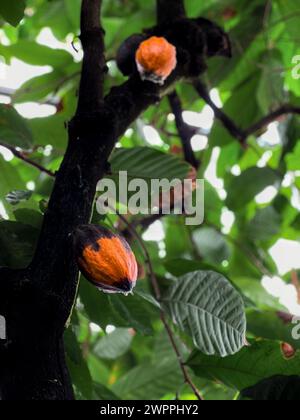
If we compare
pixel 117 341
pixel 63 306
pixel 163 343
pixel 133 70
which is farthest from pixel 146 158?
pixel 117 341

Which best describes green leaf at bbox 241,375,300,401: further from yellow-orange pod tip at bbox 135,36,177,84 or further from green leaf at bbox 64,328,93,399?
yellow-orange pod tip at bbox 135,36,177,84

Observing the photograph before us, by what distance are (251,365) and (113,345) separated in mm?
844

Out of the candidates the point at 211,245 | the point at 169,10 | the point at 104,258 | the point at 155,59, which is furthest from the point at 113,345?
the point at 104,258

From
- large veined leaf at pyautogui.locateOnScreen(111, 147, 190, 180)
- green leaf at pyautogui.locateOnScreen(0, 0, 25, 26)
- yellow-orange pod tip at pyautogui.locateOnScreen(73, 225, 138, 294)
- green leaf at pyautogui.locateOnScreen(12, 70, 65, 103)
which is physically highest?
green leaf at pyautogui.locateOnScreen(12, 70, 65, 103)

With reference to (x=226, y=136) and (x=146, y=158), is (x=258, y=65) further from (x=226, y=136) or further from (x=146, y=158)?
(x=146, y=158)

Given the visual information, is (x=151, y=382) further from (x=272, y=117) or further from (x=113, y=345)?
(x=272, y=117)

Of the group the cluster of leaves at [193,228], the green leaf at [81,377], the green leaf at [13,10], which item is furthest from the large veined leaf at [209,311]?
the green leaf at [13,10]

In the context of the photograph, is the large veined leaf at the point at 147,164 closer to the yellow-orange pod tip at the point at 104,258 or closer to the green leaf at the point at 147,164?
the green leaf at the point at 147,164

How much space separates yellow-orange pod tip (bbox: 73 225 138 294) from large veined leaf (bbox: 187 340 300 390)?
297mm

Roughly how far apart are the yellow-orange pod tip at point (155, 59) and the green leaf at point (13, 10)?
0.57 ft

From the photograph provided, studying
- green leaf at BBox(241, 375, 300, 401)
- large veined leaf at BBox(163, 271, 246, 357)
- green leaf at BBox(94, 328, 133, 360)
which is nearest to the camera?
green leaf at BBox(241, 375, 300, 401)

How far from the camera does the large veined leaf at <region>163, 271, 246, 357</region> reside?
971 mm

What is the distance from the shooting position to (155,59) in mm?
1008

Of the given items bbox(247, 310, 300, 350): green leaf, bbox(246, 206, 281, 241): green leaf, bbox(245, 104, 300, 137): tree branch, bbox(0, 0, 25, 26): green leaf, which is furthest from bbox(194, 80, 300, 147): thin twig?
bbox(0, 0, 25, 26): green leaf
